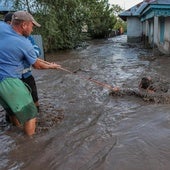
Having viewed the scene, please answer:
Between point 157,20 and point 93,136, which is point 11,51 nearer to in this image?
point 93,136

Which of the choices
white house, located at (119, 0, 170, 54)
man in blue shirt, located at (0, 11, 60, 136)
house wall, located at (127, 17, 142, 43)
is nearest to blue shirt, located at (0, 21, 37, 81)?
man in blue shirt, located at (0, 11, 60, 136)

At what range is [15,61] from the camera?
4.66 metres

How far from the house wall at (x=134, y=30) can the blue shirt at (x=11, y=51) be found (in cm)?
2334

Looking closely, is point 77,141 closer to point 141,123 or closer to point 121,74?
point 141,123

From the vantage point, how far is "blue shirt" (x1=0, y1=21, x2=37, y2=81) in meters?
4.56

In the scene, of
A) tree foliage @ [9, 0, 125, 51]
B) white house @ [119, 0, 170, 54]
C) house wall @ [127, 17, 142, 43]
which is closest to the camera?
white house @ [119, 0, 170, 54]

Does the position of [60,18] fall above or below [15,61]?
above

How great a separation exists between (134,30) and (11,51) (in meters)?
24.5

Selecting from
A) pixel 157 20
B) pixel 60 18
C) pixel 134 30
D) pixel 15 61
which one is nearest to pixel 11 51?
pixel 15 61

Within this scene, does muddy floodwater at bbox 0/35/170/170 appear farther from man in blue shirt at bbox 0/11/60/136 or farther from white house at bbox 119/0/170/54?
white house at bbox 119/0/170/54

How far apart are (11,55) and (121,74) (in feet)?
21.6

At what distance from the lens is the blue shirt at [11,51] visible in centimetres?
456

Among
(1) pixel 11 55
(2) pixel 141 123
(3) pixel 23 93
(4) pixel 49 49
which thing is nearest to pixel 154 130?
(2) pixel 141 123

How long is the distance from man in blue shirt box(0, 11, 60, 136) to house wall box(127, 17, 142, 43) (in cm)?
2326
